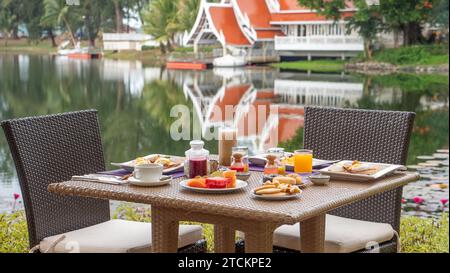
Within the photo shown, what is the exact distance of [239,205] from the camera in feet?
6.97

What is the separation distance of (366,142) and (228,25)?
10.0 m

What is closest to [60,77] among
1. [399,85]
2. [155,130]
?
[155,130]

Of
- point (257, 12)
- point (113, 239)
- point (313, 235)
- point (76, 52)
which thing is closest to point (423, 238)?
point (313, 235)

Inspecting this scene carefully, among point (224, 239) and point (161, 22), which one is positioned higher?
point (161, 22)

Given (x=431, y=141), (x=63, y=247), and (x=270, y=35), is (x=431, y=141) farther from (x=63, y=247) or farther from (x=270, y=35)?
(x=63, y=247)

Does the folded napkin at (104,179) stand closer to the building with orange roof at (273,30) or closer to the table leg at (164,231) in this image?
the table leg at (164,231)

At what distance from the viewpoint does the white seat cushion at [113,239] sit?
8.37ft

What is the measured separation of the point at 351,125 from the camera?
295cm

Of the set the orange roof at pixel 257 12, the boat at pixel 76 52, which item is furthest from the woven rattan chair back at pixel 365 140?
the orange roof at pixel 257 12

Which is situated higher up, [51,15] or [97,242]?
[51,15]

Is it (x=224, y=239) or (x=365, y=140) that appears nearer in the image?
(x=224, y=239)

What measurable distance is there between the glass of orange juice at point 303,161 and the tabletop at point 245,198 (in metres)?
0.12

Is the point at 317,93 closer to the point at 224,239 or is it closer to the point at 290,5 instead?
the point at 290,5
